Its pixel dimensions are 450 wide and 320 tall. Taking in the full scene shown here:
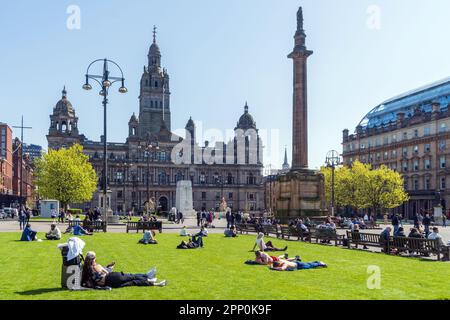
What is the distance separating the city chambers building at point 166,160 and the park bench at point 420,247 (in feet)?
321

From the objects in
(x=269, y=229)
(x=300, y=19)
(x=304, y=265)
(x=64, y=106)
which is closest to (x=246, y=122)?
(x=64, y=106)

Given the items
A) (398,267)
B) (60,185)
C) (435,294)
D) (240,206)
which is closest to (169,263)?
(398,267)

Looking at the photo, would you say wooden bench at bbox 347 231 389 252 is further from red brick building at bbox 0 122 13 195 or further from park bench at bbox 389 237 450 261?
red brick building at bbox 0 122 13 195

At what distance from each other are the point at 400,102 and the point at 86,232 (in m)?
78.2

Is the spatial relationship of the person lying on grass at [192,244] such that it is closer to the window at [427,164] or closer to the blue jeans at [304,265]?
the blue jeans at [304,265]

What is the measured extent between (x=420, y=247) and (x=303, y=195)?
61.9 ft

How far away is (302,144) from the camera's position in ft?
136

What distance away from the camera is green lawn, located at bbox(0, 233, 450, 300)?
12.5m

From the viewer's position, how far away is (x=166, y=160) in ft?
420

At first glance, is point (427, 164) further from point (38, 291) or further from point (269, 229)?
point (38, 291)

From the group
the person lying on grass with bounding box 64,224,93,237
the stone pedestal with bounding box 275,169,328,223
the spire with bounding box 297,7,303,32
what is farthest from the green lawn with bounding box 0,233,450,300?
the spire with bounding box 297,7,303,32

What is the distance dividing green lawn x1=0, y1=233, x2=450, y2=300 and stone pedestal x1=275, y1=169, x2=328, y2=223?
1600cm

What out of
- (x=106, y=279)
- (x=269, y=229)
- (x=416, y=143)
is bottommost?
(x=269, y=229)
